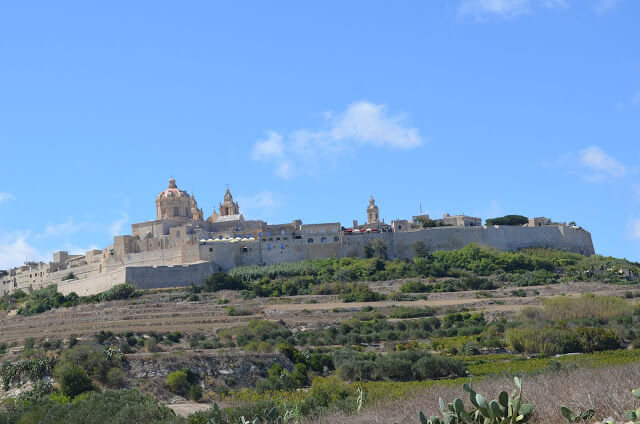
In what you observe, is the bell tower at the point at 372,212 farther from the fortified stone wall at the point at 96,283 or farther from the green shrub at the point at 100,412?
the green shrub at the point at 100,412

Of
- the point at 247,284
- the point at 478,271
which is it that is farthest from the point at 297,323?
the point at 478,271

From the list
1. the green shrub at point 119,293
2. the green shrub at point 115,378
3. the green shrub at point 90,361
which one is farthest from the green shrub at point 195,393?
the green shrub at point 119,293

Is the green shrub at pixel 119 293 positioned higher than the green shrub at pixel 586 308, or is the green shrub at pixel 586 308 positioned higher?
the green shrub at pixel 119 293

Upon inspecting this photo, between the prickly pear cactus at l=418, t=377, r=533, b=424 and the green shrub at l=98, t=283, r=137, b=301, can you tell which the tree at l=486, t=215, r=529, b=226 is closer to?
the green shrub at l=98, t=283, r=137, b=301

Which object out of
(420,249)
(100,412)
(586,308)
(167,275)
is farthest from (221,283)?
(100,412)

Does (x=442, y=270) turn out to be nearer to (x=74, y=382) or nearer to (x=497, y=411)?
(x=74, y=382)

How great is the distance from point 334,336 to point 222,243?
2045cm

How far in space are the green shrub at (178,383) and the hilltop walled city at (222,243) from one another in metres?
24.7

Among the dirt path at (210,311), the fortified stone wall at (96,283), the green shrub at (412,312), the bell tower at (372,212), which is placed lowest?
the green shrub at (412,312)

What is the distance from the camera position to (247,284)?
57125 mm

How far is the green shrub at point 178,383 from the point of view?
32812 millimetres

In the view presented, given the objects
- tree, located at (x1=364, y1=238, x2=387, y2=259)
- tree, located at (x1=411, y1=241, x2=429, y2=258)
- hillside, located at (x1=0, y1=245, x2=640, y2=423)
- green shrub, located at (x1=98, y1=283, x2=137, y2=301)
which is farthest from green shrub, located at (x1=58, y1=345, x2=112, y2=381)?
tree, located at (x1=411, y1=241, x2=429, y2=258)

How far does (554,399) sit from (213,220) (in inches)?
2084

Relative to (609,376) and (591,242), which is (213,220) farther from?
(609,376)
